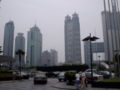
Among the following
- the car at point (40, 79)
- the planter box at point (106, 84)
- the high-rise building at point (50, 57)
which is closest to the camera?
the planter box at point (106, 84)

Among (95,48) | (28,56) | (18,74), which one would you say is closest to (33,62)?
(28,56)

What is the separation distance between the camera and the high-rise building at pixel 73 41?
110688 mm

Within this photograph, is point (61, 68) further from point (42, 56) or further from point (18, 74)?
point (42, 56)

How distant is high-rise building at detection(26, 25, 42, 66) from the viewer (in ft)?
357

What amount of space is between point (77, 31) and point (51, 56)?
118 ft

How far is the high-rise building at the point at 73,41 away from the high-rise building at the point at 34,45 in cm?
1685

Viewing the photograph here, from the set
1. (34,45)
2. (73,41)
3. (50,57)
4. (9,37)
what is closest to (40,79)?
(9,37)

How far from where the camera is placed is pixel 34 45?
109 meters

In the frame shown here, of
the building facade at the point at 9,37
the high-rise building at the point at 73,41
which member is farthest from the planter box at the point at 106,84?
the high-rise building at the point at 73,41

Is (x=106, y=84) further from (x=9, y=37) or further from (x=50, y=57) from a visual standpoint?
(x=50, y=57)

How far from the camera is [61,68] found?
73000 millimetres

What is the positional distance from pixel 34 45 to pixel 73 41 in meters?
22.6

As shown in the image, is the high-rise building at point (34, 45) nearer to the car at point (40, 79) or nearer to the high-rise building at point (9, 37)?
the high-rise building at point (9, 37)

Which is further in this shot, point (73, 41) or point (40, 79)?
point (73, 41)
